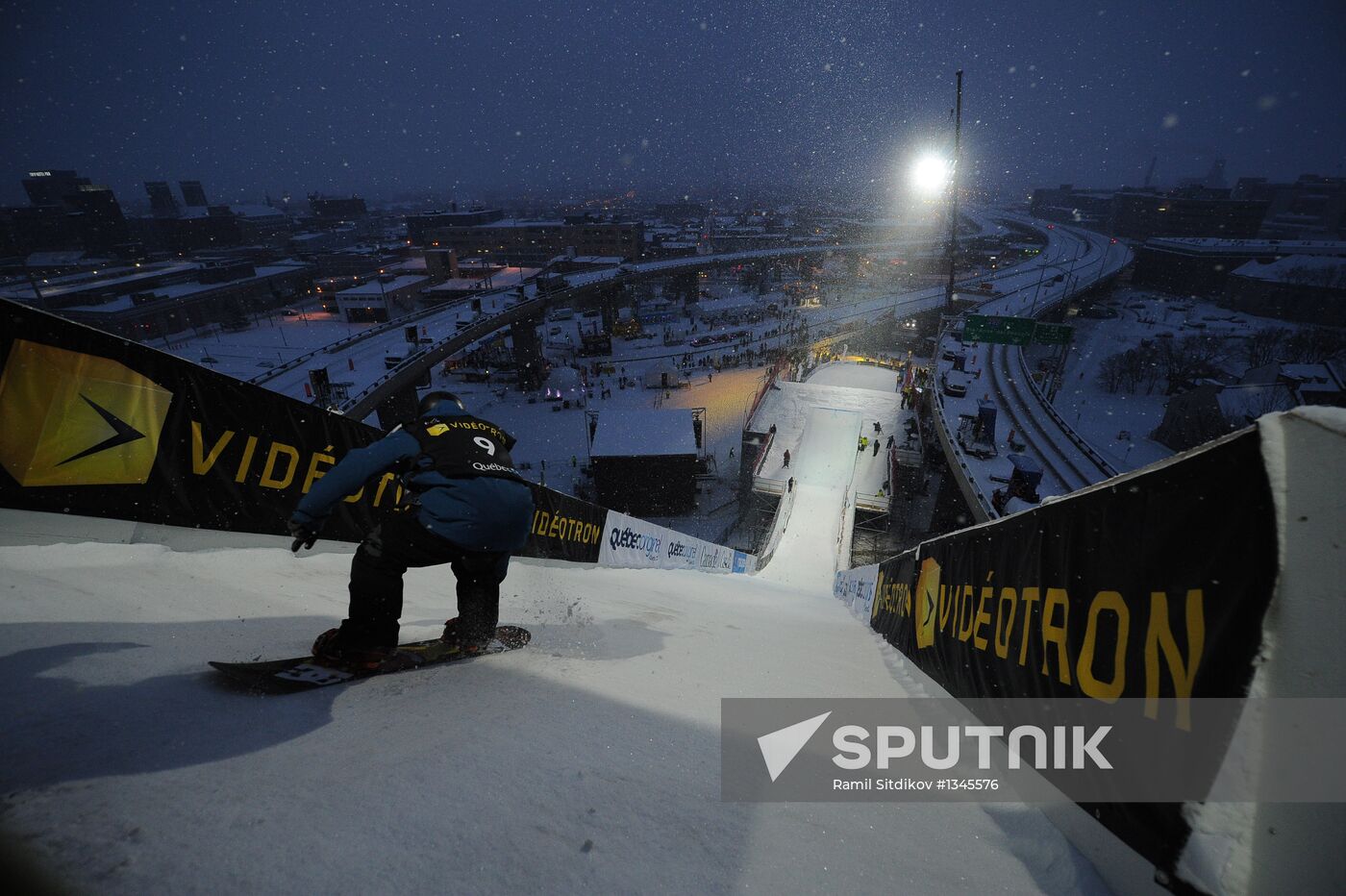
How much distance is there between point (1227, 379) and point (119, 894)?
5188 cm

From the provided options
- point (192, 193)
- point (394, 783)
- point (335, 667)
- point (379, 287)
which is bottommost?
point (335, 667)

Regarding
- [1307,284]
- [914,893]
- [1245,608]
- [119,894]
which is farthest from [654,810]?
[1307,284]

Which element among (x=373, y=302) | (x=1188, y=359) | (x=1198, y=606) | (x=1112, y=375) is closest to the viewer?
(x=1198, y=606)

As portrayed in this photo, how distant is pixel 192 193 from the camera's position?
104875mm

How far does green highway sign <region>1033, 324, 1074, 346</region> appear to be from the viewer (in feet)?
77.1

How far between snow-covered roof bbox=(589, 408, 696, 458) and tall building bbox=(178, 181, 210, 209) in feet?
426

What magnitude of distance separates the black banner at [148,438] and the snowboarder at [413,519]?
8.37 ft

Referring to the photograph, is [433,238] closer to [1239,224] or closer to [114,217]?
[114,217]

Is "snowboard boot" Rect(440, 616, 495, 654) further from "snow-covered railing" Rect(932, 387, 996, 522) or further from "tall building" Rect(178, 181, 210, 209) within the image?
"tall building" Rect(178, 181, 210, 209)

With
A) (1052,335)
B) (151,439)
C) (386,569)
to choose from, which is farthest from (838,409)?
(386,569)

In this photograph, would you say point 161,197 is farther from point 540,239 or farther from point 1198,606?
point 1198,606

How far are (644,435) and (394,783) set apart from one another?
21508 mm

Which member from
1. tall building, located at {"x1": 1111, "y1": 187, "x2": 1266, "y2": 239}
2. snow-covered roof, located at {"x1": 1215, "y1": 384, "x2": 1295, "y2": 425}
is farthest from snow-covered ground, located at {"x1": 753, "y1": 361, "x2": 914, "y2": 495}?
tall building, located at {"x1": 1111, "y1": 187, "x2": 1266, "y2": 239}

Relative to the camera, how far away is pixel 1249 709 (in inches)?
54.9
